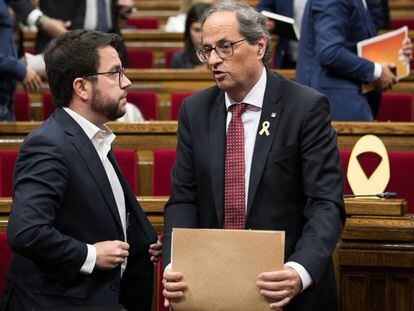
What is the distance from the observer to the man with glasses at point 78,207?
1.49 metres

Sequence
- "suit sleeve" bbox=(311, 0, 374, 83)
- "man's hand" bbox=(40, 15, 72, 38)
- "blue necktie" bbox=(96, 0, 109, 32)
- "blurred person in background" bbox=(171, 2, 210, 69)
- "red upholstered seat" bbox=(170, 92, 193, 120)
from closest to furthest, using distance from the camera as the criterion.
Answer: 1. "suit sleeve" bbox=(311, 0, 374, 83)
2. "red upholstered seat" bbox=(170, 92, 193, 120)
3. "man's hand" bbox=(40, 15, 72, 38)
4. "blue necktie" bbox=(96, 0, 109, 32)
5. "blurred person in background" bbox=(171, 2, 210, 69)

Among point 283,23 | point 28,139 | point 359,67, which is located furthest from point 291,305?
point 283,23

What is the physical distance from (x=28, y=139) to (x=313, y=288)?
0.55 metres

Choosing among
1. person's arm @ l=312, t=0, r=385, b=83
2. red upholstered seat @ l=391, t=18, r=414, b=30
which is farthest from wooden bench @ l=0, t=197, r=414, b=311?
red upholstered seat @ l=391, t=18, r=414, b=30

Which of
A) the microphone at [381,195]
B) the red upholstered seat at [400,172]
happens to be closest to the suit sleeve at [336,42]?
the red upholstered seat at [400,172]

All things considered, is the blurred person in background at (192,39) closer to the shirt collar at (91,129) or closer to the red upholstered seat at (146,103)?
the red upholstered seat at (146,103)

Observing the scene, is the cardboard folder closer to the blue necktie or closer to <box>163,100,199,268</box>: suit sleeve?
<box>163,100,199,268</box>: suit sleeve

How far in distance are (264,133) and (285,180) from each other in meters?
0.09

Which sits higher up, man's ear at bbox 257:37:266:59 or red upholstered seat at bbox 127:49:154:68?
man's ear at bbox 257:37:266:59

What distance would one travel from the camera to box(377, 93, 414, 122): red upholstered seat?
3.28 metres

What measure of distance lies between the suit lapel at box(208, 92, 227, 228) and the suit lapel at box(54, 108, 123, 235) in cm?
19

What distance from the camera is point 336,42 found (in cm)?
261

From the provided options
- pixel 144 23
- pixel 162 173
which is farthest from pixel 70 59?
pixel 144 23

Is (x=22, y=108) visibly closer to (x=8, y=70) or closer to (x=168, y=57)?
(x=8, y=70)
